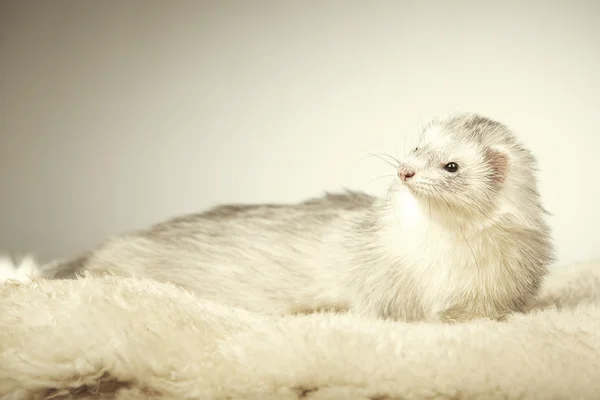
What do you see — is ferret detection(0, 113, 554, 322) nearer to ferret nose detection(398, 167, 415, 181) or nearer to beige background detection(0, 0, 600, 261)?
ferret nose detection(398, 167, 415, 181)

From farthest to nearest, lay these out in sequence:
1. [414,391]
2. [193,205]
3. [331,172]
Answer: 1. [193,205]
2. [331,172]
3. [414,391]

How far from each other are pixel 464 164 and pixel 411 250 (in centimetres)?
15

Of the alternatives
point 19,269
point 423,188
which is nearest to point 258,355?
point 423,188

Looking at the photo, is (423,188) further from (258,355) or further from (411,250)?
(258,355)

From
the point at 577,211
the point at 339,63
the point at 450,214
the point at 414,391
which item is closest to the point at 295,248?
the point at 450,214

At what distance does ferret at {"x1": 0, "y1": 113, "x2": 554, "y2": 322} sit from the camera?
2.89 feet

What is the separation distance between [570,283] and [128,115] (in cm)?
122

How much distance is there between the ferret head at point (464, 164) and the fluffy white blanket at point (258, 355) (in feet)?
0.59

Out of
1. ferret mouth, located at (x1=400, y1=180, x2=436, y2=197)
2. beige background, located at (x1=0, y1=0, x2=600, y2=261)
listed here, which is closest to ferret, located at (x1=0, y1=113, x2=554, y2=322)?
ferret mouth, located at (x1=400, y1=180, x2=436, y2=197)

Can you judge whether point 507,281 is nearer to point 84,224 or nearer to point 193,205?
point 193,205

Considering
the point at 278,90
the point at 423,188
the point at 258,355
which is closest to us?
the point at 258,355

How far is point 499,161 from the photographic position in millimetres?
895

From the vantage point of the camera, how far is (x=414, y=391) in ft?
2.09

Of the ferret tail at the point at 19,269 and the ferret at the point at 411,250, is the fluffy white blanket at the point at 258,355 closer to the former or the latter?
the ferret at the point at 411,250
